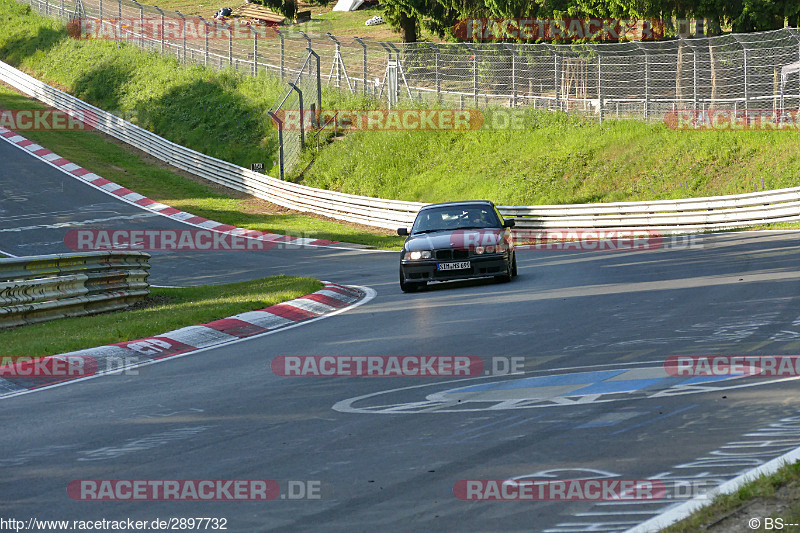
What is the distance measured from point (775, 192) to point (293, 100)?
834 inches

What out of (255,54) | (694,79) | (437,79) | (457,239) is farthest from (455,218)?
(255,54)

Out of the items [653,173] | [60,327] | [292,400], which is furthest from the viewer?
[653,173]

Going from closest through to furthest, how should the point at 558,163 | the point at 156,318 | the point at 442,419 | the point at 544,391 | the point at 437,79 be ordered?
the point at 442,419, the point at 544,391, the point at 156,318, the point at 558,163, the point at 437,79

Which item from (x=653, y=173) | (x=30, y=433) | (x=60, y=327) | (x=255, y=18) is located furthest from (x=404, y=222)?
(x=255, y=18)

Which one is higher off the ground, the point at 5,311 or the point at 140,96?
the point at 140,96

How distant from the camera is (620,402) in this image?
660 cm

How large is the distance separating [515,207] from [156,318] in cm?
1572

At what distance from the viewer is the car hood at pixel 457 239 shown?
1511cm

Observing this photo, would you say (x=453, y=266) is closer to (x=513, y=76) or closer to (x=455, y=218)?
(x=455, y=218)

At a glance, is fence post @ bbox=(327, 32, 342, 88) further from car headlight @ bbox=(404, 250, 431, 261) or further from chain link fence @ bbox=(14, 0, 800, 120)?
car headlight @ bbox=(404, 250, 431, 261)

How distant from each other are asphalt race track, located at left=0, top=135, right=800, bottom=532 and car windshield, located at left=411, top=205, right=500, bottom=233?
3.30 meters

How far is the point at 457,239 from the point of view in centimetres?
1528

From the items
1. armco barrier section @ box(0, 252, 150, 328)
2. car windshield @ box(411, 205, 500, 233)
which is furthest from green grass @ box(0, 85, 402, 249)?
armco barrier section @ box(0, 252, 150, 328)

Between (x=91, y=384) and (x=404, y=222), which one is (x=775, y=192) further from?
(x=91, y=384)
